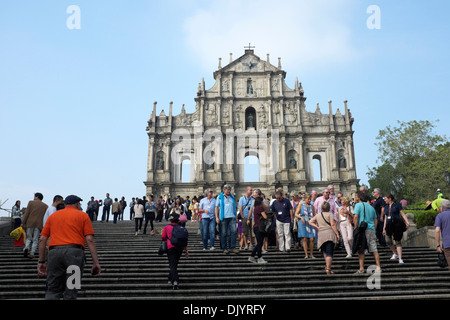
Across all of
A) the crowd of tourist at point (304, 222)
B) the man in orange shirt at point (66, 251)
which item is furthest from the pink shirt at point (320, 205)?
the man in orange shirt at point (66, 251)

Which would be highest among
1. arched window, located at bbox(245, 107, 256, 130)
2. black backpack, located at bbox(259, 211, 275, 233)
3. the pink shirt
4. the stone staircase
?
arched window, located at bbox(245, 107, 256, 130)

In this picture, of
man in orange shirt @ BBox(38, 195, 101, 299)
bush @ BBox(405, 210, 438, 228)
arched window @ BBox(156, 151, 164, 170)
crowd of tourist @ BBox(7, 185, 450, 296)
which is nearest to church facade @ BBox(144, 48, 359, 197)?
arched window @ BBox(156, 151, 164, 170)

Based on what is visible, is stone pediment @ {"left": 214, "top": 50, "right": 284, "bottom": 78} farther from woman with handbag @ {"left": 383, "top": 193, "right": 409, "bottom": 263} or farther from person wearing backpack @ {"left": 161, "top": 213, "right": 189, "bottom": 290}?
person wearing backpack @ {"left": 161, "top": 213, "right": 189, "bottom": 290}

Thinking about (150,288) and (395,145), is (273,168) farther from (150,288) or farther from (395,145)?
(150,288)

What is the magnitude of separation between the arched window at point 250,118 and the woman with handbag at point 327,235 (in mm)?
25658

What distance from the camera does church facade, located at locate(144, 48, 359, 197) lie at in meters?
31.2

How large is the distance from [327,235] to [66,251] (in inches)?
208

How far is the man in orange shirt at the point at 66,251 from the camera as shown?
446 centimetres

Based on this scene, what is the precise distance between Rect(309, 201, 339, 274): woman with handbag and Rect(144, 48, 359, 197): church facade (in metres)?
22.8

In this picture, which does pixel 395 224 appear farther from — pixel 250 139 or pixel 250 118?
pixel 250 118

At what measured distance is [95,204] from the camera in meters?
20.7

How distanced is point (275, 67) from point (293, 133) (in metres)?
6.93

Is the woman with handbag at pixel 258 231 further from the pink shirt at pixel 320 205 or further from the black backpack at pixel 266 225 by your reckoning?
the pink shirt at pixel 320 205
